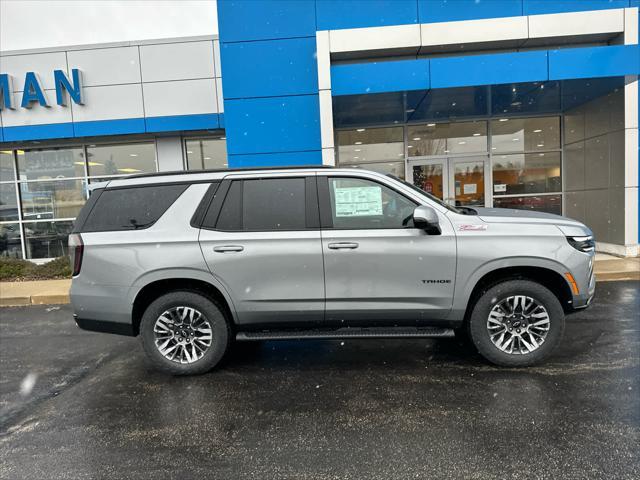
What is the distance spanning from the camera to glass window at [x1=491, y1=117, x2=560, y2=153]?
12133 millimetres

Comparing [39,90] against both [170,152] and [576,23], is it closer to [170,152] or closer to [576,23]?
[170,152]

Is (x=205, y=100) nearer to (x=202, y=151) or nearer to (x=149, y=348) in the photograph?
(x=202, y=151)

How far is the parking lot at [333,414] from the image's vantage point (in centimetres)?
Result: 288

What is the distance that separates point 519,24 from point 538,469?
914cm

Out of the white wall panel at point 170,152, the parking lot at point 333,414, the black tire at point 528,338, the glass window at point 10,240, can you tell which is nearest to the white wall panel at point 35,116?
the white wall panel at point 170,152

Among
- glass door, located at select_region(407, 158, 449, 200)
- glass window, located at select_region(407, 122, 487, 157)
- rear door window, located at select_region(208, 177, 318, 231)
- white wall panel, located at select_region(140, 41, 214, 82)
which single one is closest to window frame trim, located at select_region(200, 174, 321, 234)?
rear door window, located at select_region(208, 177, 318, 231)

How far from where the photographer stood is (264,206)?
14.3 feet

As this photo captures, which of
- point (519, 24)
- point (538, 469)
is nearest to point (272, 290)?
point (538, 469)

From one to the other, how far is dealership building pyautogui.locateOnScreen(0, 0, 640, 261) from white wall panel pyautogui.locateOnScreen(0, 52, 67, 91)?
0.04m

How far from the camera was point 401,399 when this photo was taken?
374 centimetres

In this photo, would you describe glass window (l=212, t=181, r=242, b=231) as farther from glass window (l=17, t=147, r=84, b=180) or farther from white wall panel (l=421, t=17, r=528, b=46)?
glass window (l=17, t=147, r=84, b=180)

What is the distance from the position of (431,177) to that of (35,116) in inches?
430

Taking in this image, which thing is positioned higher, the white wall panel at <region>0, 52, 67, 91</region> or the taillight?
the white wall panel at <region>0, 52, 67, 91</region>

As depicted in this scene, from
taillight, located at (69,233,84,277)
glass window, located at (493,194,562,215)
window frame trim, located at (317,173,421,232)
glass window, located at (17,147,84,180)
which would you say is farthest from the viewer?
glass window, located at (17,147,84,180)
